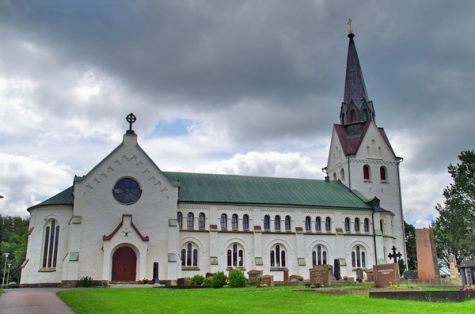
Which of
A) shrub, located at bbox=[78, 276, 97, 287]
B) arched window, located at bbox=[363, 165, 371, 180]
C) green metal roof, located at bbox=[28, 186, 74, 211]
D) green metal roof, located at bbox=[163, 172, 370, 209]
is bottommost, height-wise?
shrub, located at bbox=[78, 276, 97, 287]

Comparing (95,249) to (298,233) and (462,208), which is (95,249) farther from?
(462,208)

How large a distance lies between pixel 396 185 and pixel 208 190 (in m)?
24.7

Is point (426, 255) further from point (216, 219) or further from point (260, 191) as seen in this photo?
point (260, 191)

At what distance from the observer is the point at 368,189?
192 feet

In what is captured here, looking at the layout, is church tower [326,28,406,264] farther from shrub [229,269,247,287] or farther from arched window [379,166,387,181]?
shrub [229,269,247,287]

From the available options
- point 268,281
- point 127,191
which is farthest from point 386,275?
point 127,191

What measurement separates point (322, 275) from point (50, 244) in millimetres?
25818

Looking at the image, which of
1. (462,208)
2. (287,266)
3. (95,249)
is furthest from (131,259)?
(462,208)

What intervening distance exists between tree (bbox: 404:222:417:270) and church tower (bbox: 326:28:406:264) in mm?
17152

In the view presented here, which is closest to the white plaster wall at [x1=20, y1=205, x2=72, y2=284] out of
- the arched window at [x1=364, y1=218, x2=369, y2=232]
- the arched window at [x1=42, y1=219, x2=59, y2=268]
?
the arched window at [x1=42, y1=219, x2=59, y2=268]

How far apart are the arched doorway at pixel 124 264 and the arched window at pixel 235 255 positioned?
397 inches

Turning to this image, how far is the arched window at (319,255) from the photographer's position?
166 ft

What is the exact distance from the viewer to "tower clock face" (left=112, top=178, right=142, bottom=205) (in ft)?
145

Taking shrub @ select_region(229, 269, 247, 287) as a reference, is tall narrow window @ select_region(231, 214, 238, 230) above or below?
above
